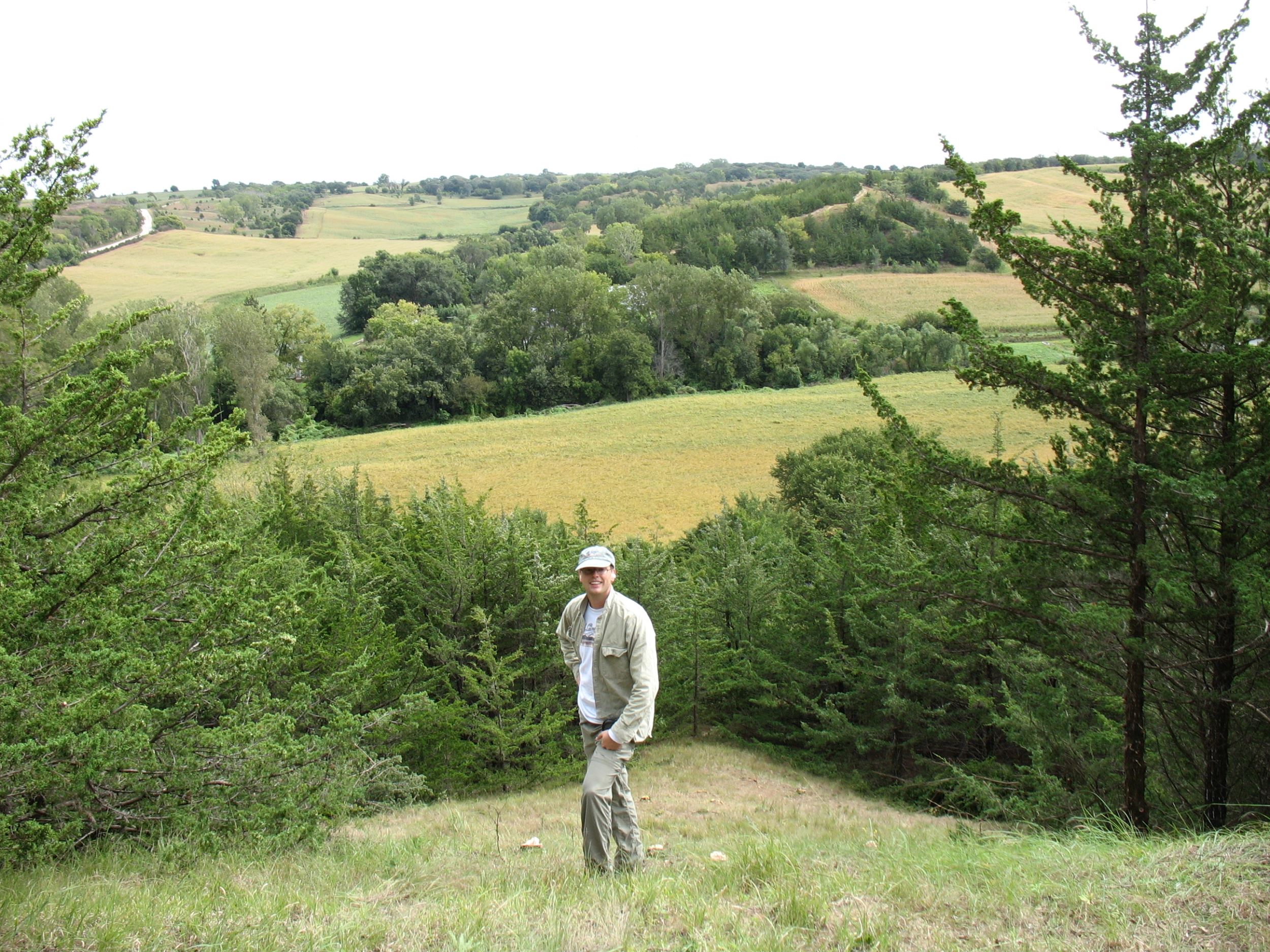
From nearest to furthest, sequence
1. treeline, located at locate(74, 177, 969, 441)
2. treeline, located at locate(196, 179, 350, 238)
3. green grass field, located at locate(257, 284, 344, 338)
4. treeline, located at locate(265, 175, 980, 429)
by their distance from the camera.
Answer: treeline, located at locate(74, 177, 969, 441)
treeline, located at locate(265, 175, 980, 429)
green grass field, located at locate(257, 284, 344, 338)
treeline, located at locate(196, 179, 350, 238)

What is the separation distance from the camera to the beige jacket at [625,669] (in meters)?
5.08

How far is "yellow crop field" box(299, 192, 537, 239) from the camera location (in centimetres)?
13562

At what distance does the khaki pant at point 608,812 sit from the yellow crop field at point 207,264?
268ft

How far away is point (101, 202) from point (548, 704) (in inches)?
5355

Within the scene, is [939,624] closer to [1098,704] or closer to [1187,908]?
[1098,704]

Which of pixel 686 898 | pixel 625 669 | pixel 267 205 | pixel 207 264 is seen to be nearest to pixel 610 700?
pixel 625 669

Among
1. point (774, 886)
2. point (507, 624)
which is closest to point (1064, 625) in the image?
point (774, 886)

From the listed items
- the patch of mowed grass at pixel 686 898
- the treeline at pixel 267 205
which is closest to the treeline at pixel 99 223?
the treeline at pixel 267 205

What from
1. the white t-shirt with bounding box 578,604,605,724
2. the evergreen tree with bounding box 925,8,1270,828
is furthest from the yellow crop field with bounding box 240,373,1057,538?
the white t-shirt with bounding box 578,604,605,724

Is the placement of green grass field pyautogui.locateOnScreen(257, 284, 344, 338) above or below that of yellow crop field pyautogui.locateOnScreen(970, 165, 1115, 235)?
below

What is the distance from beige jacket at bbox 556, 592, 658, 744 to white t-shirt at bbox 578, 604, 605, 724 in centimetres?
3

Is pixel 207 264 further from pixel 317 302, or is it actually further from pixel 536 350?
pixel 536 350

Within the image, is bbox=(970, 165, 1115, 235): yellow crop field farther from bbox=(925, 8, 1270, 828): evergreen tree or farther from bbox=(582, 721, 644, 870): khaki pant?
bbox=(582, 721, 644, 870): khaki pant

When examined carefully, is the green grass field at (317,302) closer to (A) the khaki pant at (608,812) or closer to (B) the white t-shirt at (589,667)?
(B) the white t-shirt at (589,667)
